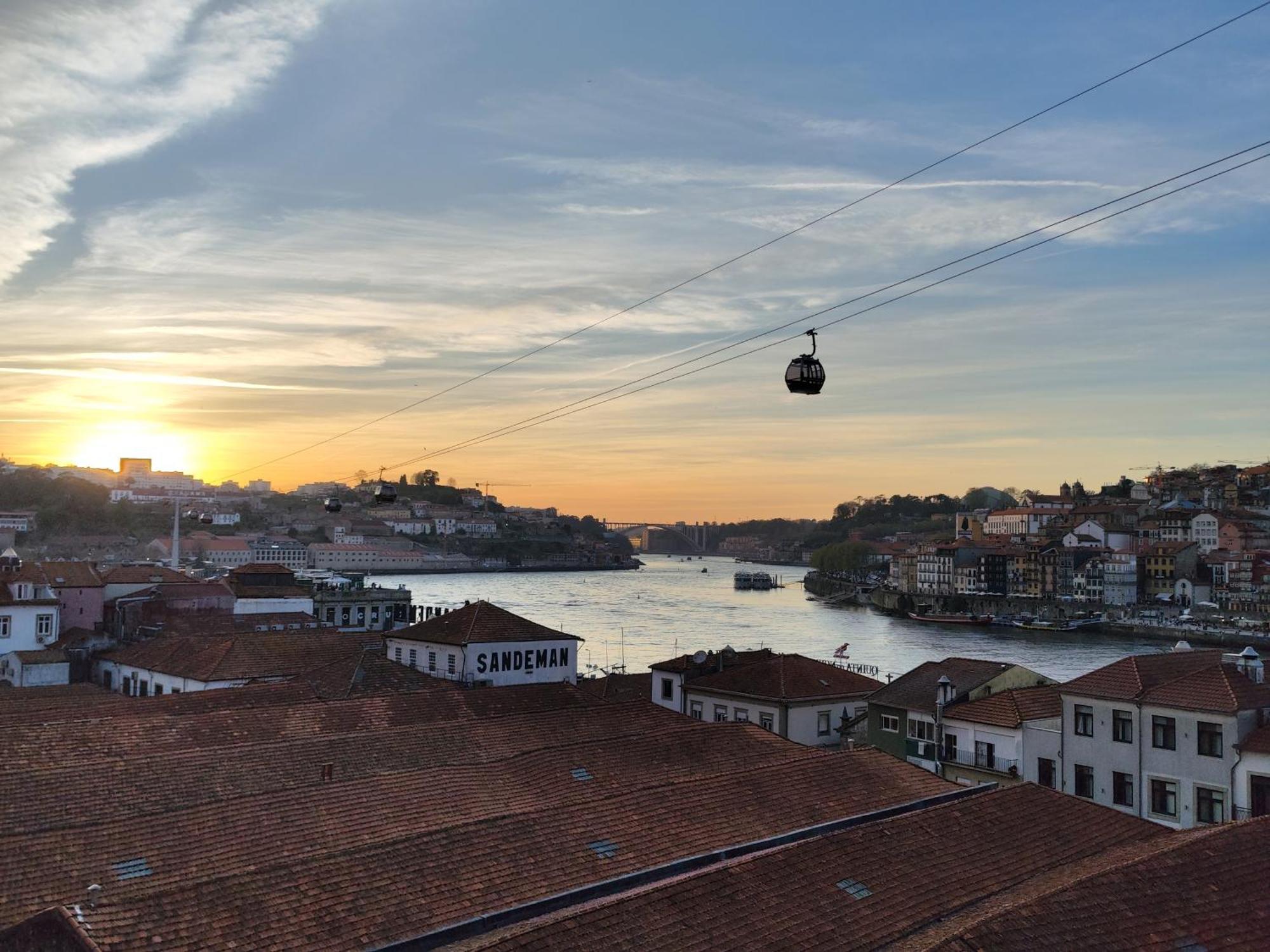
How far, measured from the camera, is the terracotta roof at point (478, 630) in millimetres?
22891

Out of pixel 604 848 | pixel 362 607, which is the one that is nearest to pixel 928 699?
pixel 604 848

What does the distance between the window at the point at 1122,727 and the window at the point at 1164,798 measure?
604 millimetres

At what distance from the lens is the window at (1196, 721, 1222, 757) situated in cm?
1320

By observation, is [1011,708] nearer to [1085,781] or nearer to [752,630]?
[1085,781]

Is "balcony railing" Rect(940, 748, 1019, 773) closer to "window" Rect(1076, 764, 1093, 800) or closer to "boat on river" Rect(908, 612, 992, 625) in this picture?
"window" Rect(1076, 764, 1093, 800)

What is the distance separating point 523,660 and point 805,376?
15469 mm

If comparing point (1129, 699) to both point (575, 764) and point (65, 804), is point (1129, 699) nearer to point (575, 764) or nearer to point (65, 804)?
point (575, 764)

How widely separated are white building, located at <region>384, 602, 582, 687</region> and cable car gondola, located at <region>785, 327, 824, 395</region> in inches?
567

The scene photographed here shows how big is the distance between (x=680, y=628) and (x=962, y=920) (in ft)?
180

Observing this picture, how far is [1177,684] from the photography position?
1395cm

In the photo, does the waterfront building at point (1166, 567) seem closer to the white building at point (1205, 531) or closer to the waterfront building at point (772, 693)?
the white building at point (1205, 531)

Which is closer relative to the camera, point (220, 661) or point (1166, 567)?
point (220, 661)

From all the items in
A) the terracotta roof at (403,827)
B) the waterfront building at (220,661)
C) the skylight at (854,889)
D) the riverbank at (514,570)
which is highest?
the skylight at (854,889)

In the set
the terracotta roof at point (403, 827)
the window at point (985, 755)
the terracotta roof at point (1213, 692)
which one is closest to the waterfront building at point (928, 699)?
the window at point (985, 755)
